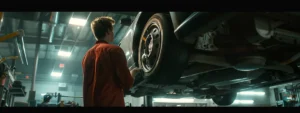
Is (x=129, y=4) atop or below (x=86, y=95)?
atop

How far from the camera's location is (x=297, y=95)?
7.98 metres

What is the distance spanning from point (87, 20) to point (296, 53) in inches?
314

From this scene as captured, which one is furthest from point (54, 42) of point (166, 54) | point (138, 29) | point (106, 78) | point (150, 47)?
point (106, 78)

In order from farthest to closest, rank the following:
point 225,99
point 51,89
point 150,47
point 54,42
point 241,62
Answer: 1. point 51,89
2. point 54,42
3. point 225,99
4. point 150,47
5. point 241,62

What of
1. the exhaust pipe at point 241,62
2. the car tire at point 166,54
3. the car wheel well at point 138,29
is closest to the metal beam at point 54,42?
the car wheel well at point 138,29

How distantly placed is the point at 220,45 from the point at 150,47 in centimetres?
67

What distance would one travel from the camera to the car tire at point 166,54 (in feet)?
7.47

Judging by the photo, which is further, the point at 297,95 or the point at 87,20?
the point at 87,20

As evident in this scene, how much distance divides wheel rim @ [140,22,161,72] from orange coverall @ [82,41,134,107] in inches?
36.4

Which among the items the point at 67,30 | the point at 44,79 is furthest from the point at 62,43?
the point at 44,79

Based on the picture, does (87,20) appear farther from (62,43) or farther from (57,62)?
(57,62)

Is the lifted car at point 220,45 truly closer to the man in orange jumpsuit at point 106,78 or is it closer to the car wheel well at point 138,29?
the car wheel well at point 138,29

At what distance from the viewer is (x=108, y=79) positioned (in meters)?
1.53

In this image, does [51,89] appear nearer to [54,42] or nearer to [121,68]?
[54,42]
